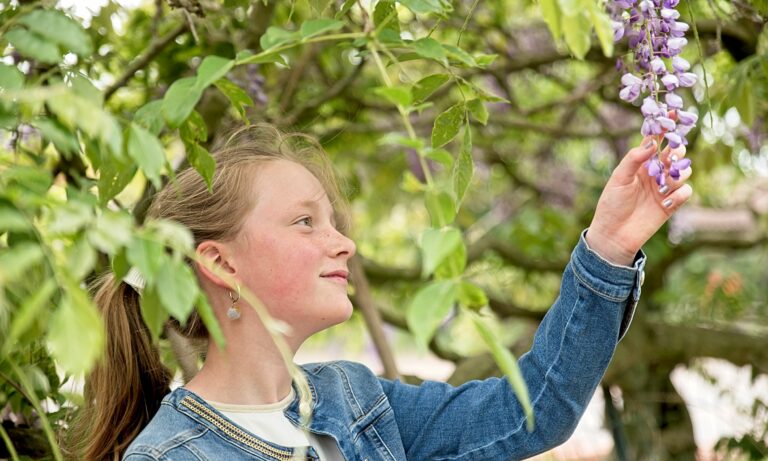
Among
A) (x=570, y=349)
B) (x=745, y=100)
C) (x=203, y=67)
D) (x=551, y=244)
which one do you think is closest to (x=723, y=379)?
(x=551, y=244)

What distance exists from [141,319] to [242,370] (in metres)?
0.20

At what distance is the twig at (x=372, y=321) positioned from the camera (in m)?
2.24

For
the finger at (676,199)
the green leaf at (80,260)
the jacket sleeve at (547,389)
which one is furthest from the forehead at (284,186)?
the green leaf at (80,260)

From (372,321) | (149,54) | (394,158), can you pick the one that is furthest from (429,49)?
(394,158)

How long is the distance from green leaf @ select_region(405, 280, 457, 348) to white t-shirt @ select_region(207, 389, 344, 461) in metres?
0.66

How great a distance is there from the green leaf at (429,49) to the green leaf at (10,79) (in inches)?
12.6

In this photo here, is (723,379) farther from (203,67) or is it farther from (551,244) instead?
(203,67)

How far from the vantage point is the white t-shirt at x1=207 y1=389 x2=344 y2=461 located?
4.22 feet

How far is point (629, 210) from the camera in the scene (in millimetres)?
1172

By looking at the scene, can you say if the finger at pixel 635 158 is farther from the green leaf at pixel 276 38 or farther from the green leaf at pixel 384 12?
the green leaf at pixel 276 38

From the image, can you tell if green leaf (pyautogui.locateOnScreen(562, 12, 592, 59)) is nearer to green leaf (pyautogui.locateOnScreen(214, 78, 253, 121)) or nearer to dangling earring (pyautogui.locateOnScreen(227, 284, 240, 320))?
green leaf (pyautogui.locateOnScreen(214, 78, 253, 121))

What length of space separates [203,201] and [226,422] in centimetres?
32

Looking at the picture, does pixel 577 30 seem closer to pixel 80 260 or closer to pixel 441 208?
pixel 441 208

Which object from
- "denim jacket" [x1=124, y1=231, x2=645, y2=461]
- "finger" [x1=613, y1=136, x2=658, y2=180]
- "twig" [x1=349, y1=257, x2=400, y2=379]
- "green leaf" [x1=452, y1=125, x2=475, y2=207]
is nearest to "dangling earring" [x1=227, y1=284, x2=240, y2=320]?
"denim jacket" [x1=124, y1=231, x2=645, y2=461]
